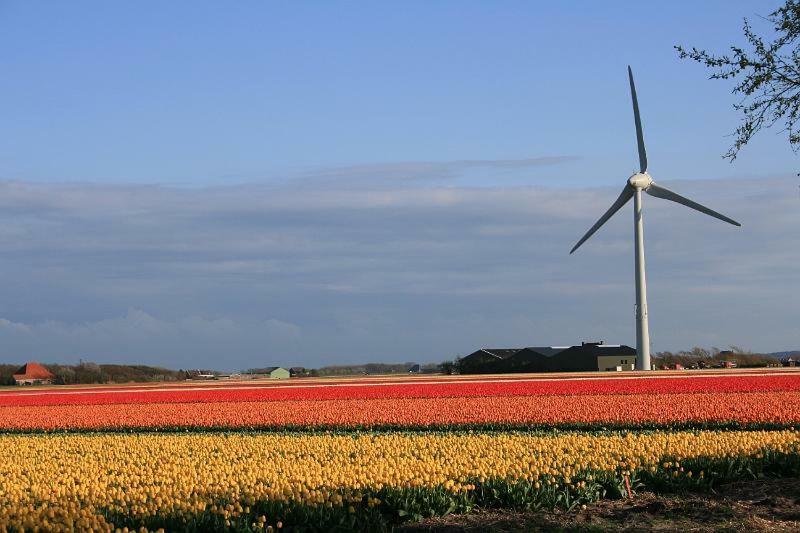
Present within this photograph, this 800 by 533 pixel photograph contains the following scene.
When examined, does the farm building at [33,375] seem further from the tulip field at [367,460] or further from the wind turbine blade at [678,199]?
the tulip field at [367,460]

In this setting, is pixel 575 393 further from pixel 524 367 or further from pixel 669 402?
pixel 524 367

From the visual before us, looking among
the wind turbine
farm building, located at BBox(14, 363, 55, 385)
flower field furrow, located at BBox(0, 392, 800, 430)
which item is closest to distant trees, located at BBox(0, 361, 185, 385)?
farm building, located at BBox(14, 363, 55, 385)

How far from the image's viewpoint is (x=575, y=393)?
45938mm

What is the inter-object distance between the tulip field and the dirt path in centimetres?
52

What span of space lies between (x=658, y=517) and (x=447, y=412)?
1967cm

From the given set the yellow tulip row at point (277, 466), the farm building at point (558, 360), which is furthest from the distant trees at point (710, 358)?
the yellow tulip row at point (277, 466)

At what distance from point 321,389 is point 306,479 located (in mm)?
36680

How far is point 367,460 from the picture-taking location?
21.2 m

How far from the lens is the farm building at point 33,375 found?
120 meters

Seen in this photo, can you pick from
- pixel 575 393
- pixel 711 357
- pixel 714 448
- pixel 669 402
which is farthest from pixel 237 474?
pixel 711 357

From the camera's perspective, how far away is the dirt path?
15602mm

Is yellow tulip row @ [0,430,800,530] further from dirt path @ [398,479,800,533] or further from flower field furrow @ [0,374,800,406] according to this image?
flower field furrow @ [0,374,800,406]

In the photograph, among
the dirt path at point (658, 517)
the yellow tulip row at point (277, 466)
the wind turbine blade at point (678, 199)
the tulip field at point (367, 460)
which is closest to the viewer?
the dirt path at point (658, 517)

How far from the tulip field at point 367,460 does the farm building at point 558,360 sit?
66.6 meters
